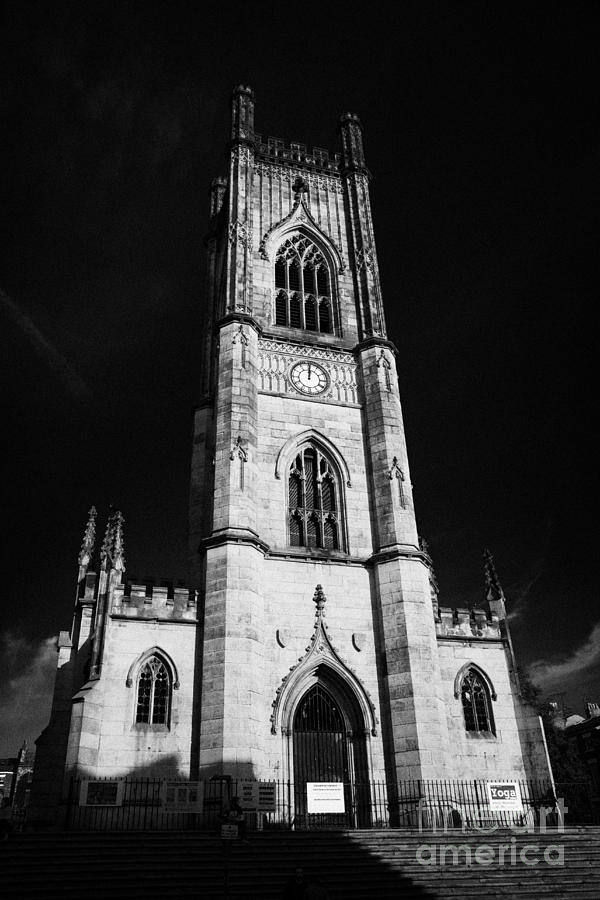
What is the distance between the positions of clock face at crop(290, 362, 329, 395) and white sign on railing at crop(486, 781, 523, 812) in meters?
15.2

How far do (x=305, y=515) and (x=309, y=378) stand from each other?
620cm

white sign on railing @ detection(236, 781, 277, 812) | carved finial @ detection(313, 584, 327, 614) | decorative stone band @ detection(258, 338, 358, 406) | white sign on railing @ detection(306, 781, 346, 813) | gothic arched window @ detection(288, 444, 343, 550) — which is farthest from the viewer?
decorative stone band @ detection(258, 338, 358, 406)

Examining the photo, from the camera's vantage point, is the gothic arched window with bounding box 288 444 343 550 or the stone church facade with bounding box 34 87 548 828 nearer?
the stone church facade with bounding box 34 87 548 828

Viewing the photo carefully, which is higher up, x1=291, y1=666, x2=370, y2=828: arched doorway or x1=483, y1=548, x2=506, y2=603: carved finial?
x1=483, y1=548, x2=506, y2=603: carved finial

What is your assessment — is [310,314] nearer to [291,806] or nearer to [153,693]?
[153,693]

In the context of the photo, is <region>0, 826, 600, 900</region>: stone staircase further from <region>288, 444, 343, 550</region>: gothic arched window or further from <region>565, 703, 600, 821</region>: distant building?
<region>565, 703, 600, 821</region>: distant building

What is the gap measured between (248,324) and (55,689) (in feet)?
49.5

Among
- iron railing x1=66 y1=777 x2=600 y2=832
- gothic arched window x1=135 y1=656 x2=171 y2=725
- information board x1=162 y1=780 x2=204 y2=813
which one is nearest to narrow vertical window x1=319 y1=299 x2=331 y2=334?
gothic arched window x1=135 y1=656 x2=171 y2=725

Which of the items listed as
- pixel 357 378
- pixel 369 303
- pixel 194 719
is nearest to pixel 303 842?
pixel 194 719

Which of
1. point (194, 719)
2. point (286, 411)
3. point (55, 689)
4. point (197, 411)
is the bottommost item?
point (194, 719)

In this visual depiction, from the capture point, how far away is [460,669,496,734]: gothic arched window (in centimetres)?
2178

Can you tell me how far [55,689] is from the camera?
21.9m

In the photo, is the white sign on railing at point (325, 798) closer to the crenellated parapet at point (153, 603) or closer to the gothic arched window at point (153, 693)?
the gothic arched window at point (153, 693)

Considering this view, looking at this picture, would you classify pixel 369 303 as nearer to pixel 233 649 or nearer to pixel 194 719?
pixel 233 649
